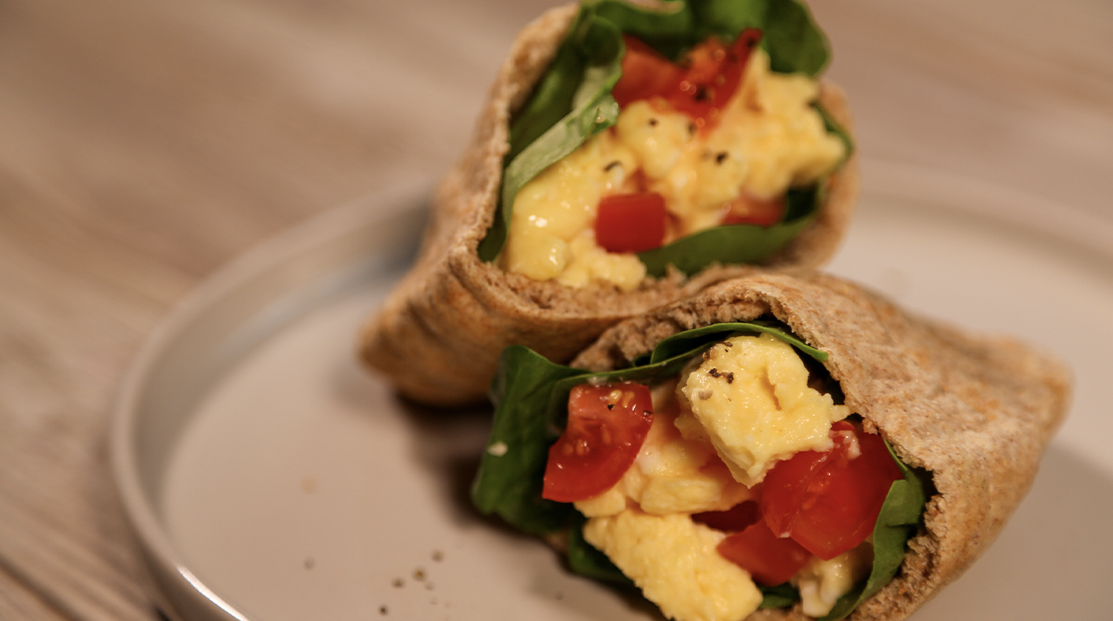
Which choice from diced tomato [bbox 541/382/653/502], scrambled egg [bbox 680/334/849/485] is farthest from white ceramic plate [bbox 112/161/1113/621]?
scrambled egg [bbox 680/334/849/485]

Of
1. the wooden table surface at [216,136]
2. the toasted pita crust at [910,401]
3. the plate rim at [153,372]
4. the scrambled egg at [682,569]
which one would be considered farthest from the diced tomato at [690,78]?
the wooden table surface at [216,136]

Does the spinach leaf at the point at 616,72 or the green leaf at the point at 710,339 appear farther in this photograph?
the spinach leaf at the point at 616,72

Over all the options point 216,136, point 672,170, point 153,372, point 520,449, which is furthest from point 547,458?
point 216,136

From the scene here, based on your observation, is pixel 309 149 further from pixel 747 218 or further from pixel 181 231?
pixel 747 218

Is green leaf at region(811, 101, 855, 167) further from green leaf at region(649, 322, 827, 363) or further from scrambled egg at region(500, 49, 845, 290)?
green leaf at region(649, 322, 827, 363)

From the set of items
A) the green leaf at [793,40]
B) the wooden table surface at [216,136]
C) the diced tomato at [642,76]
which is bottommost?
the wooden table surface at [216,136]

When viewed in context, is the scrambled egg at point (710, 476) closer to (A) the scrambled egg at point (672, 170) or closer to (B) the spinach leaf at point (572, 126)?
(A) the scrambled egg at point (672, 170)

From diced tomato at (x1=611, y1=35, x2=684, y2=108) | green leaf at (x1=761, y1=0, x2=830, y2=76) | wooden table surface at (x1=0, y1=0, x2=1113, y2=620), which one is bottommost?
wooden table surface at (x1=0, y1=0, x2=1113, y2=620)

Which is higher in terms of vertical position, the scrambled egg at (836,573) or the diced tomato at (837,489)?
the diced tomato at (837,489)
